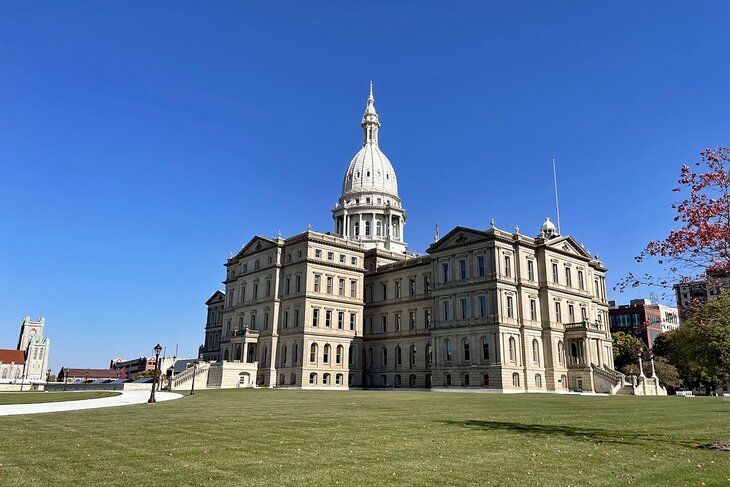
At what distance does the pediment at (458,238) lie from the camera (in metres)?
70.2

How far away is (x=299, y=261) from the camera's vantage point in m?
80.2

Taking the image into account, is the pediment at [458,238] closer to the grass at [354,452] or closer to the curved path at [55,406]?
the curved path at [55,406]

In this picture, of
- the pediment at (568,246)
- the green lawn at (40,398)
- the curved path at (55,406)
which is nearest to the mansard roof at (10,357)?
the green lawn at (40,398)

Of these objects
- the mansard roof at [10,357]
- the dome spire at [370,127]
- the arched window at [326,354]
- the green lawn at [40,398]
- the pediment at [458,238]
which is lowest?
the green lawn at [40,398]

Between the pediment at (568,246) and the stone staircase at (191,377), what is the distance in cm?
4766

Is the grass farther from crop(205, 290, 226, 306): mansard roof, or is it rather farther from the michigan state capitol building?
crop(205, 290, 226, 306): mansard roof

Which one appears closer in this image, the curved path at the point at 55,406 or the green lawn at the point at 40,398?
the curved path at the point at 55,406

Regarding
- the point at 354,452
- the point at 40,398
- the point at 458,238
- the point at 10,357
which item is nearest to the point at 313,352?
the point at 458,238

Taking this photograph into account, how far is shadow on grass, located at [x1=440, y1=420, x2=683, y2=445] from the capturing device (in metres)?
17.8

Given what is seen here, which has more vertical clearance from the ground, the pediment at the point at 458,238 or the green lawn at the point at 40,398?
the pediment at the point at 458,238

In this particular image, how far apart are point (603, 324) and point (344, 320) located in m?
37.9

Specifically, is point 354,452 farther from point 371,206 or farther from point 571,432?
point 371,206

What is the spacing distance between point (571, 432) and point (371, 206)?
95.8m

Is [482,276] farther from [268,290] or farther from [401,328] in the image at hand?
[268,290]
